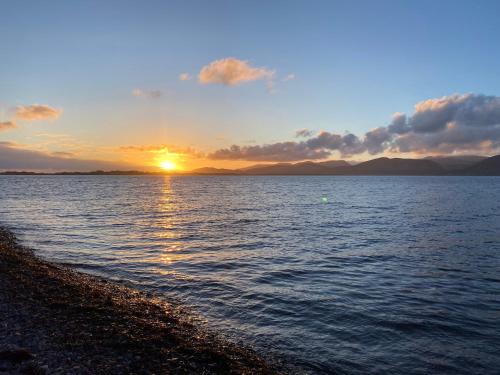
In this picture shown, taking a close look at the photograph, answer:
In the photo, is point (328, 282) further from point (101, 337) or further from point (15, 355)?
point (15, 355)

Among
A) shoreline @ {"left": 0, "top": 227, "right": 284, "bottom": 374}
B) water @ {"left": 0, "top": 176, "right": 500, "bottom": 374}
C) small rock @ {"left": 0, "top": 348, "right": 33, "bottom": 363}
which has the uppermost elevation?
small rock @ {"left": 0, "top": 348, "right": 33, "bottom": 363}

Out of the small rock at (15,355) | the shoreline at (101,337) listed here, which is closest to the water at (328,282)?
the shoreline at (101,337)

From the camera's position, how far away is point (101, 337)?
13.1 metres

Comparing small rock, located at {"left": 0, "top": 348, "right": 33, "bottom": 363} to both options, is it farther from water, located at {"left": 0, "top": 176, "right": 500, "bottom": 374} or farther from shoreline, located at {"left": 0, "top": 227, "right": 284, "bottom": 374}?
water, located at {"left": 0, "top": 176, "right": 500, "bottom": 374}

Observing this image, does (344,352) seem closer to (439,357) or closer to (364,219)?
(439,357)

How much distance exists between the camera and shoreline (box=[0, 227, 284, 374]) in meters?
11.1

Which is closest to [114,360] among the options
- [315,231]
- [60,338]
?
[60,338]

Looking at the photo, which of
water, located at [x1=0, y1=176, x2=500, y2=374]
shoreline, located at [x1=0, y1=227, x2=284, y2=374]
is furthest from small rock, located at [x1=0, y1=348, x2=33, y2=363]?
water, located at [x1=0, y1=176, x2=500, y2=374]

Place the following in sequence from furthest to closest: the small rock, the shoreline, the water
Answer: the water < the shoreline < the small rock

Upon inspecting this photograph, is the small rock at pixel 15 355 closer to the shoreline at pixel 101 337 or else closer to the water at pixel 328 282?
the shoreline at pixel 101 337

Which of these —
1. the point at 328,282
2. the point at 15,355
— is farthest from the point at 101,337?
the point at 328,282

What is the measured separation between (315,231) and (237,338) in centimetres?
3303

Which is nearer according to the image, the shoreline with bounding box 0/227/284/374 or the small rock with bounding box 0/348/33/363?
the small rock with bounding box 0/348/33/363

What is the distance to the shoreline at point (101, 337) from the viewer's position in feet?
36.3
